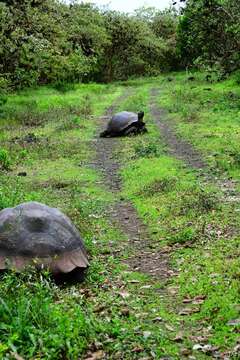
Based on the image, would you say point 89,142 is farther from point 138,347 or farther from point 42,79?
point 42,79

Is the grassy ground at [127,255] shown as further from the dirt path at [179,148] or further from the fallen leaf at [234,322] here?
the dirt path at [179,148]

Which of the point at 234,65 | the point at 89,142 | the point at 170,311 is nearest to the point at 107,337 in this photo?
the point at 170,311

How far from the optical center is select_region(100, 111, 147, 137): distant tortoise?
70.9ft

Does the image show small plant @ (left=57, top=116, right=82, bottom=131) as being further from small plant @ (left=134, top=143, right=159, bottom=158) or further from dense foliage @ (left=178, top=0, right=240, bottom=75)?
dense foliage @ (left=178, top=0, right=240, bottom=75)

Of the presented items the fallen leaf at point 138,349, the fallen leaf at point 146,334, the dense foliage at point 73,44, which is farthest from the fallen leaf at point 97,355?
the dense foliage at point 73,44

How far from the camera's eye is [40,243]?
7.62 m

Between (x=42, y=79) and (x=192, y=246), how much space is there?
3297 centimetres

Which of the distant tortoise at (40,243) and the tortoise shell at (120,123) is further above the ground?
the distant tortoise at (40,243)

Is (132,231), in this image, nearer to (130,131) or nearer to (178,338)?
(178,338)

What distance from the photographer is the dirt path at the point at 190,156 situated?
12.3 metres

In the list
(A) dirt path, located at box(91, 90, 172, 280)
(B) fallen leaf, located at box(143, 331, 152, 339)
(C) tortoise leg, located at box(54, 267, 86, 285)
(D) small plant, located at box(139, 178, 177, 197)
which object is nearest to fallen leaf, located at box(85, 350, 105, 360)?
(B) fallen leaf, located at box(143, 331, 152, 339)

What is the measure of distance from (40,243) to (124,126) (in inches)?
564

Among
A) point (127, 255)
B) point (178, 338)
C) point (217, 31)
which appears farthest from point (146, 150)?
point (178, 338)

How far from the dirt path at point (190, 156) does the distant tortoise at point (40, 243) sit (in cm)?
457
